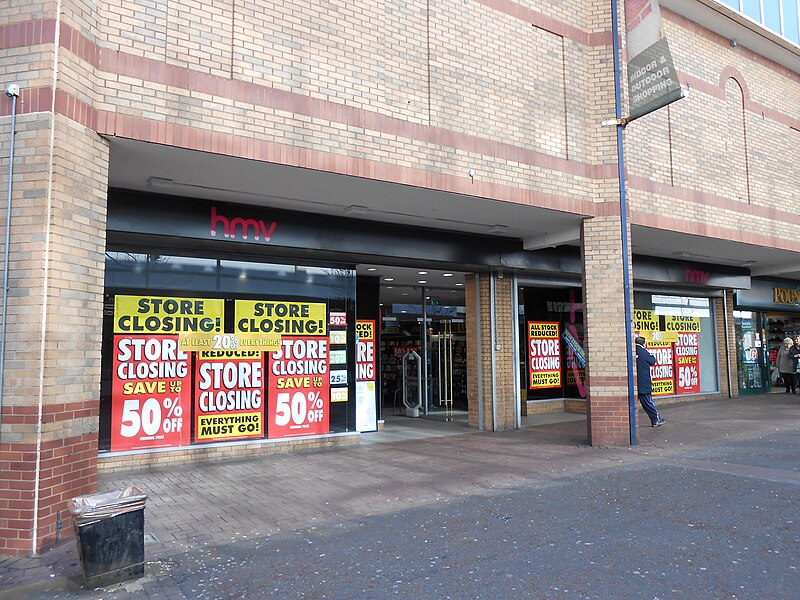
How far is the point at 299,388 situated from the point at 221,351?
4.89 feet

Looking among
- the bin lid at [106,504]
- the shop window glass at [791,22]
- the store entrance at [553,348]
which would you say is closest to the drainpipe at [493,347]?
the store entrance at [553,348]

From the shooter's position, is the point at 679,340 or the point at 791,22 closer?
the point at 791,22

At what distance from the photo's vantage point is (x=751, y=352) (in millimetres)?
19219

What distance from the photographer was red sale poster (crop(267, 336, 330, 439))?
987 centimetres

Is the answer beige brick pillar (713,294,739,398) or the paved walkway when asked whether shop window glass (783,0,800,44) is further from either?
the paved walkway

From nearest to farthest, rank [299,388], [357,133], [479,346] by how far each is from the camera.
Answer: [357,133]
[299,388]
[479,346]

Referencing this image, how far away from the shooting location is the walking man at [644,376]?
37.5 feet

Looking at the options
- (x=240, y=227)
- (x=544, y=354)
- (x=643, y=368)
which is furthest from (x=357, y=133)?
(x=544, y=354)

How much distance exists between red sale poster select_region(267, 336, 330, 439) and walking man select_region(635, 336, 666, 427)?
19.9 ft

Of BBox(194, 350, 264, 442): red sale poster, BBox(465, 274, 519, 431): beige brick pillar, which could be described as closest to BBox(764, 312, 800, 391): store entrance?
BBox(465, 274, 519, 431): beige brick pillar

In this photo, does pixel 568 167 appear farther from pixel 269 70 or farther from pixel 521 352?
pixel 521 352

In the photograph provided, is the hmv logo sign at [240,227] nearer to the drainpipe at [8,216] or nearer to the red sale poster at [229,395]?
the red sale poster at [229,395]

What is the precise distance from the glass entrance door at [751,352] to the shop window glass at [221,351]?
1425 centimetres

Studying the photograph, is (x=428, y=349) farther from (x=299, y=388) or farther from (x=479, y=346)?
(x=299, y=388)
